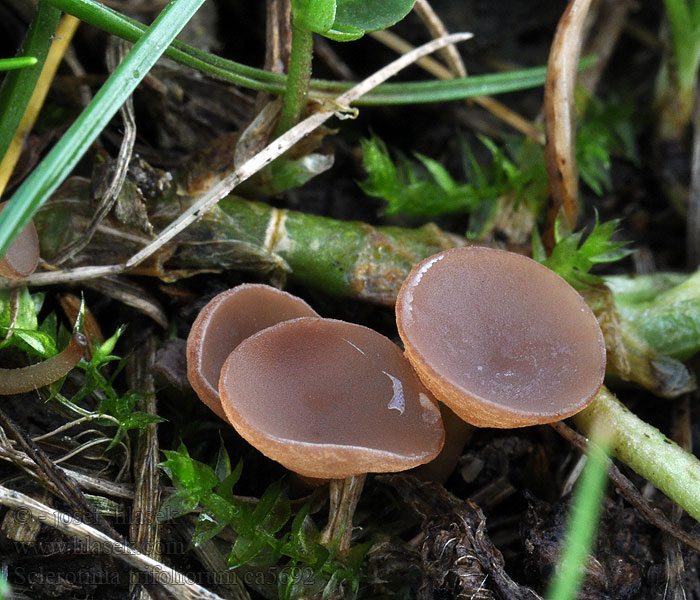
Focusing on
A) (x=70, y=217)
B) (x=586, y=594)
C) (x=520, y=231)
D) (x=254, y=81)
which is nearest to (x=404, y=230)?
(x=520, y=231)

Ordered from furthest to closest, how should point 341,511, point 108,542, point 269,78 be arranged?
point 269,78, point 341,511, point 108,542

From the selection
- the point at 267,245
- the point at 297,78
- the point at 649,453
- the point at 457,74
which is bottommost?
the point at 649,453

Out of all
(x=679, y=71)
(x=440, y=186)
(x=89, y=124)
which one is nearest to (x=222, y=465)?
(x=89, y=124)

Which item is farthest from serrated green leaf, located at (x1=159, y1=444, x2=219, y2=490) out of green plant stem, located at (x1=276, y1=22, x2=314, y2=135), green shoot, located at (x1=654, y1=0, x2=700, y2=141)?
green shoot, located at (x1=654, y1=0, x2=700, y2=141)

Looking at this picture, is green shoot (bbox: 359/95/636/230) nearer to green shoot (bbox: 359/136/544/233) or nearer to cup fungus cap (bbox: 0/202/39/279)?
green shoot (bbox: 359/136/544/233)

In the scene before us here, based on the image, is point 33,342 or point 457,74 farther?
point 457,74

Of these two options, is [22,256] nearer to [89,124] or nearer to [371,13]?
[89,124]

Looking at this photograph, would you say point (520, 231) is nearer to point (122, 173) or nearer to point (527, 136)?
point (527, 136)
